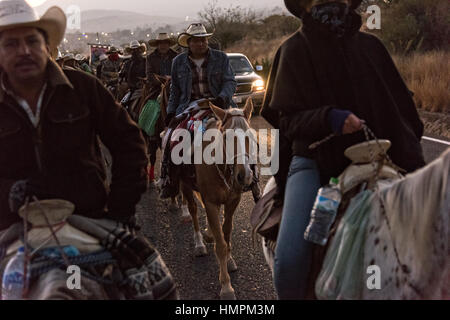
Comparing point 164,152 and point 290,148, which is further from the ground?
point 290,148

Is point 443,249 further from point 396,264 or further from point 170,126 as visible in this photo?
point 170,126

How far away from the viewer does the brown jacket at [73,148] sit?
2553 mm

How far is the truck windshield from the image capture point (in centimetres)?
1777

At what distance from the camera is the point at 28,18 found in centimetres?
256

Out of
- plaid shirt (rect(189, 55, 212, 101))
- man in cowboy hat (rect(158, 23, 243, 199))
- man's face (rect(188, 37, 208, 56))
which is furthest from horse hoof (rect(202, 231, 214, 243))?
man's face (rect(188, 37, 208, 56))

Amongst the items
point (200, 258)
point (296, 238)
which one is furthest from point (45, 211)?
point (200, 258)

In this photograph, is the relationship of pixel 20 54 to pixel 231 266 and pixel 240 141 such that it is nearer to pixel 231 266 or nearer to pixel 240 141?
pixel 240 141

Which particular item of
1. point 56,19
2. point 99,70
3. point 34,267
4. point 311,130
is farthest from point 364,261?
point 99,70

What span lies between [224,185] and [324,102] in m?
2.25

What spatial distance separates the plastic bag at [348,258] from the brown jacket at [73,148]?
1.15 meters

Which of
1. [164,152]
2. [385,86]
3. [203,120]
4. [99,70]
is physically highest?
[385,86]

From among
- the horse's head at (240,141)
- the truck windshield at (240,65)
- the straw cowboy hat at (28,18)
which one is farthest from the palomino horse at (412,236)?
the truck windshield at (240,65)

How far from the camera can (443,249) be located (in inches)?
86.4

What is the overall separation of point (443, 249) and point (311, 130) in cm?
99
